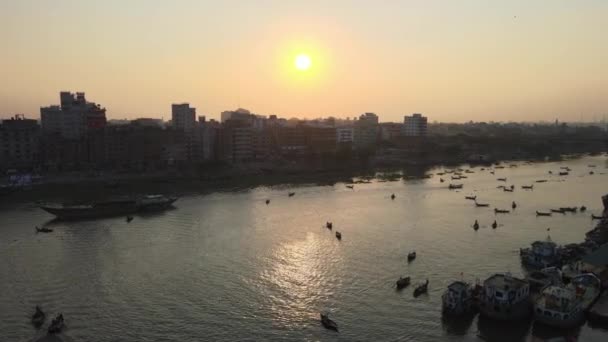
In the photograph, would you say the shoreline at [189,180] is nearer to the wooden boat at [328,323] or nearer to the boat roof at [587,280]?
the wooden boat at [328,323]

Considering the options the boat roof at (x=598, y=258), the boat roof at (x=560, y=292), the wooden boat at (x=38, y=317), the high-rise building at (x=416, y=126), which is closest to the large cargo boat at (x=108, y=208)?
the wooden boat at (x=38, y=317)

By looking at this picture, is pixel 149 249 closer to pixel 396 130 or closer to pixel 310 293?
pixel 310 293

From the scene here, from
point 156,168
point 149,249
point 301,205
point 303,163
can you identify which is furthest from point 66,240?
point 303,163

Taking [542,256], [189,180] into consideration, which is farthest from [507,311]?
[189,180]

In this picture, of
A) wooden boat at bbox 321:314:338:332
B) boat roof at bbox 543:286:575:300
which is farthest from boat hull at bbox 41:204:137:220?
boat roof at bbox 543:286:575:300

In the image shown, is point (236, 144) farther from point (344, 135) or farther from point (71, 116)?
point (344, 135)
